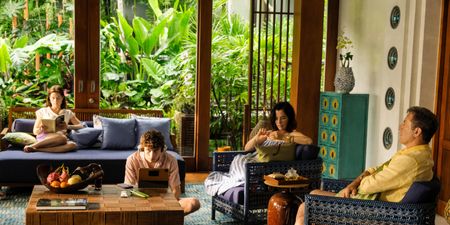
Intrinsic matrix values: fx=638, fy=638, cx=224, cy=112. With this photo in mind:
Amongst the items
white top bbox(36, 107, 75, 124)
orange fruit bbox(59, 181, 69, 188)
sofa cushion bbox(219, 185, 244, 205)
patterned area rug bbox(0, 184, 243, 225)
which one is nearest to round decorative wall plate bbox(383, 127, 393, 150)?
patterned area rug bbox(0, 184, 243, 225)

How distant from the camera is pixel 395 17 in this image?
626 centimetres

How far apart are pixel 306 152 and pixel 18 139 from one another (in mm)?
2899

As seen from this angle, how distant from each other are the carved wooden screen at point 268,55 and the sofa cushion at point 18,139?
242 cm

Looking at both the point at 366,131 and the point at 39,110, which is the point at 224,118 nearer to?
the point at 366,131

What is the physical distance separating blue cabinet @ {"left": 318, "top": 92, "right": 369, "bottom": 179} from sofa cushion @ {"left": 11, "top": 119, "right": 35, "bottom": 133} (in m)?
3.16

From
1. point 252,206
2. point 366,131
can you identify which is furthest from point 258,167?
point 366,131

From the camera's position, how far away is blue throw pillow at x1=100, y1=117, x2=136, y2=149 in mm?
6520

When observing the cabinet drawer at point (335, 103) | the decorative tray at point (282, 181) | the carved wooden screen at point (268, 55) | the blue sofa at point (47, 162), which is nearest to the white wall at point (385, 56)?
the cabinet drawer at point (335, 103)

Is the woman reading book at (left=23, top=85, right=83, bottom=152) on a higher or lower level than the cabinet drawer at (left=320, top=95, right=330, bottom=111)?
lower

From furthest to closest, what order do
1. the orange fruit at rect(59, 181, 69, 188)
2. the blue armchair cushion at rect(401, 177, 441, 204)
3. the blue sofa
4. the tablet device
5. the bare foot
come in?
the bare foot < the blue sofa < the tablet device < the orange fruit at rect(59, 181, 69, 188) < the blue armchair cushion at rect(401, 177, 441, 204)

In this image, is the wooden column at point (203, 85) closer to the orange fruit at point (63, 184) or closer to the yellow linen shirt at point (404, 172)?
the orange fruit at point (63, 184)

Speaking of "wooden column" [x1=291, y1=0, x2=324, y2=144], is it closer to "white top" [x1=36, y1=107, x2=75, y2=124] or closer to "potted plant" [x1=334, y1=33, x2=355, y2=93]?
"potted plant" [x1=334, y1=33, x2=355, y2=93]

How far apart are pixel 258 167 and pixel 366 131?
7.94ft

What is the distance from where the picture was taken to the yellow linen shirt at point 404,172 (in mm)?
3631
